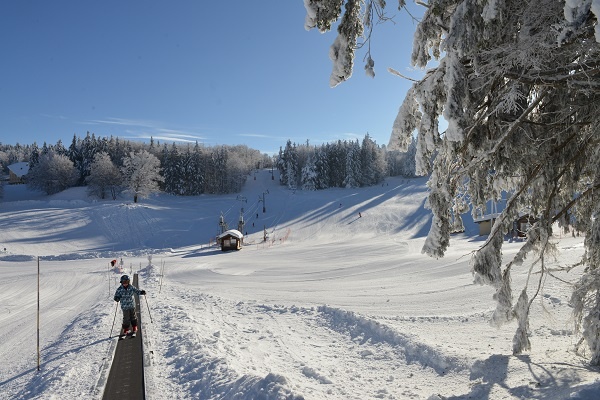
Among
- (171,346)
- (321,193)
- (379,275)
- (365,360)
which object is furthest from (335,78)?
(321,193)

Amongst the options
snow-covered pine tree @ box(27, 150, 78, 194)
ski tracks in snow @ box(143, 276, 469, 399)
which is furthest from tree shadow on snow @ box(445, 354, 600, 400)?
snow-covered pine tree @ box(27, 150, 78, 194)

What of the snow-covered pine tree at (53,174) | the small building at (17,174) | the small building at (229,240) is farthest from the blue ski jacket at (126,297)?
the small building at (17,174)

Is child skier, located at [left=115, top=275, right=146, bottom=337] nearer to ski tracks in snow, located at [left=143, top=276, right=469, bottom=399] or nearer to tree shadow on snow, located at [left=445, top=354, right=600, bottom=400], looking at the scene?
ski tracks in snow, located at [left=143, top=276, right=469, bottom=399]

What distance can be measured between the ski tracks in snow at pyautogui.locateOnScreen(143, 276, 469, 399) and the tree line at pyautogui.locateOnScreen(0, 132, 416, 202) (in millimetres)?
61467

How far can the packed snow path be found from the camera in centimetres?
634

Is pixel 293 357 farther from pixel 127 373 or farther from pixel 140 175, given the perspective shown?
pixel 140 175

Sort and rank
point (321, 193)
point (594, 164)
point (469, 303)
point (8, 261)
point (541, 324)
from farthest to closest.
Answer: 1. point (321, 193)
2. point (8, 261)
3. point (469, 303)
4. point (541, 324)
5. point (594, 164)

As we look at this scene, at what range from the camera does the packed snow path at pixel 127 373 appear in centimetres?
634

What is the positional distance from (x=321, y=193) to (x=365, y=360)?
223 feet

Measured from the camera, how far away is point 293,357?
28.6 feet

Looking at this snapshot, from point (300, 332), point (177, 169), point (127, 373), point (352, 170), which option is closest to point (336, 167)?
point (352, 170)

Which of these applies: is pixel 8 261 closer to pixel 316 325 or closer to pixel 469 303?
pixel 316 325

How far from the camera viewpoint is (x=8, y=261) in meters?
34.8

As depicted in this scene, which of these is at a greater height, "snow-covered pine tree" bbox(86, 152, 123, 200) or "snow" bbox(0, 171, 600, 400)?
"snow-covered pine tree" bbox(86, 152, 123, 200)
